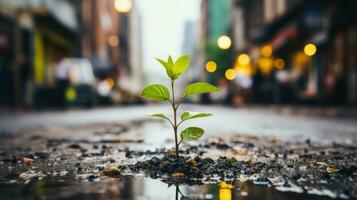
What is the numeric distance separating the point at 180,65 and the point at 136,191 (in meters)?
0.84

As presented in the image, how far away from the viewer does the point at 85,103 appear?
21203 mm

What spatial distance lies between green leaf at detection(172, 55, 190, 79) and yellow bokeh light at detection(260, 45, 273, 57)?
100 ft

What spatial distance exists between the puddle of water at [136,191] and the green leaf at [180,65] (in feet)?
2.10

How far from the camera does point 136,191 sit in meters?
1.95

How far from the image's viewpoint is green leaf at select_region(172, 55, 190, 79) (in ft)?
8.29

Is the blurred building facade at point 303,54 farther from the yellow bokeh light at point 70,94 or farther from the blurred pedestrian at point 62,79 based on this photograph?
the blurred pedestrian at point 62,79

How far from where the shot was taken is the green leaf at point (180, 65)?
2.53m

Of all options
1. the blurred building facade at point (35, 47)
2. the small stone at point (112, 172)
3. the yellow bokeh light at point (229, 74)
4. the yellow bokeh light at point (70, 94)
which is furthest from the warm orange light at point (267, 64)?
the small stone at point (112, 172)

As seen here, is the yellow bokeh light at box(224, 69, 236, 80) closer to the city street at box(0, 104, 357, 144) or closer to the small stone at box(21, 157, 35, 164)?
the city street at box(0, 104, 357, 144)

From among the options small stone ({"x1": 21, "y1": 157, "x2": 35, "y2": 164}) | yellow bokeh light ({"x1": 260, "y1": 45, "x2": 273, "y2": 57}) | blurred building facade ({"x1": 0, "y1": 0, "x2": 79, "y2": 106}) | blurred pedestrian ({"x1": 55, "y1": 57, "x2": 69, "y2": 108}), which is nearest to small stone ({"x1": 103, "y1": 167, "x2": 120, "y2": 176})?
small stone ({"x1": 21, "y1": 157, "x2": 35, "y2": 164})

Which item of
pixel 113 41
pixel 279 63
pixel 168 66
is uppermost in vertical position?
pixel 113 41

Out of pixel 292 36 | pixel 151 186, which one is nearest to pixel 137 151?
pixel 151 186

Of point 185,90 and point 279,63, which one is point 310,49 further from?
point 185,90

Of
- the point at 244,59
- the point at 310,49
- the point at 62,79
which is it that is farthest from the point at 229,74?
the point at 62,79
